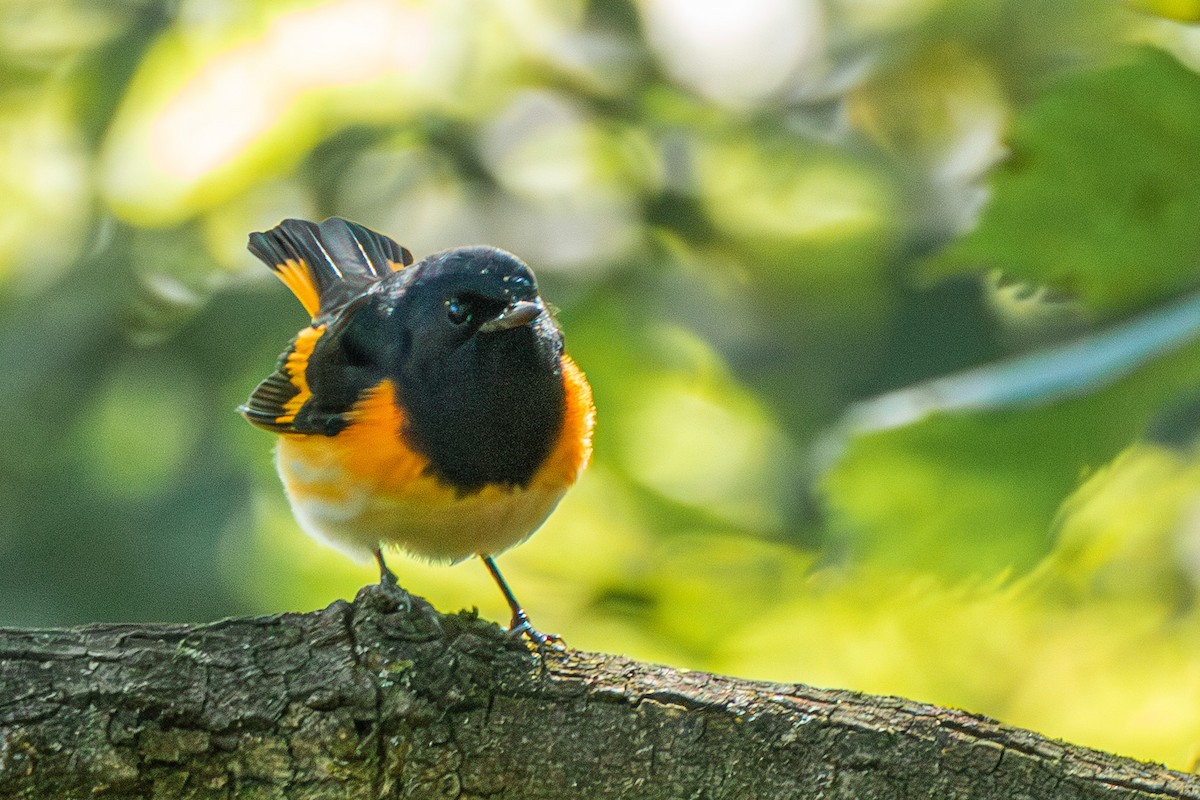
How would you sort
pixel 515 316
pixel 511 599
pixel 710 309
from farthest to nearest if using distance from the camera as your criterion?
pixel 710 309 < pixel 511 599 < pixel 515 316

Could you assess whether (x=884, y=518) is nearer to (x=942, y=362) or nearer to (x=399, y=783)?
(x=399, y=783)

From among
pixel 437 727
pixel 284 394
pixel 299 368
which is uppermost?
pixel 299 368

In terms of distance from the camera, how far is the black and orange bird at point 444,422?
3055 mm

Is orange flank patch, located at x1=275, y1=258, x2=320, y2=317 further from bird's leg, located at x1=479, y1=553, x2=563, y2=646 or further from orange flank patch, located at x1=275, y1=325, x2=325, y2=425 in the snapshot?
bird's leg, located at x1=479, y1=553, x2=563, y2=646

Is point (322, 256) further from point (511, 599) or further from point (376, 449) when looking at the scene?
point (511, 599)

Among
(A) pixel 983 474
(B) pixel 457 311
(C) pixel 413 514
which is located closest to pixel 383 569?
(C) pixel 413 514

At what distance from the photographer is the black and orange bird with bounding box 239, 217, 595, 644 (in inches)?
120

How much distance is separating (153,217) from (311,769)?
3184mm

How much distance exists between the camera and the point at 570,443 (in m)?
3.21

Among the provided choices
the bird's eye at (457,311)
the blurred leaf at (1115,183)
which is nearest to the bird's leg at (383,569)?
the bird's eye at (457,311)

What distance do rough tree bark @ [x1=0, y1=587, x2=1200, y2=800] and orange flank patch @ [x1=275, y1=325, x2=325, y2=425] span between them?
1331 millimetres

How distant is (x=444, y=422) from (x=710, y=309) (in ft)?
7.84

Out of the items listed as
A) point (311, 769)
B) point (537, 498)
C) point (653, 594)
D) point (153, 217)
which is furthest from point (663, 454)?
point (311, 769)

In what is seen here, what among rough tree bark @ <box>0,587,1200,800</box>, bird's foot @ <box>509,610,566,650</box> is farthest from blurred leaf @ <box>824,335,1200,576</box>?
bird's foot @ <box>509,610,566,650</box>
